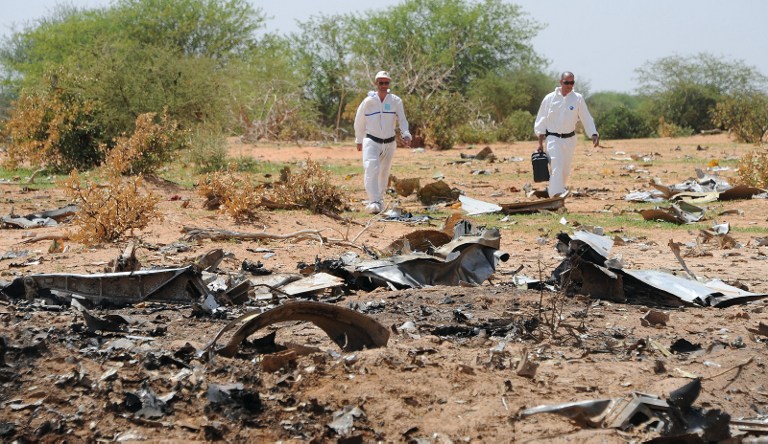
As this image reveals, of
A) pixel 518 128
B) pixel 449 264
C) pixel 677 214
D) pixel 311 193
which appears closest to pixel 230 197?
pixel 311 193

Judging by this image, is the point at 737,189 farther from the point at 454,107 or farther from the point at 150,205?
the point at 454,107

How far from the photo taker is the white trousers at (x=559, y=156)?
13.0 metres

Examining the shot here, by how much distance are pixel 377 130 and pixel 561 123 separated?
7.60ft

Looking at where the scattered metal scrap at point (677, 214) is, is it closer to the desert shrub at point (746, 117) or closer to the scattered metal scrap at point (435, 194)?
the scattered metal scrap at point (435, 194)

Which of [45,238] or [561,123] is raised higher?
[561,123]

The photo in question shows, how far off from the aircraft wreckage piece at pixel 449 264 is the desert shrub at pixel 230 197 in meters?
4.21

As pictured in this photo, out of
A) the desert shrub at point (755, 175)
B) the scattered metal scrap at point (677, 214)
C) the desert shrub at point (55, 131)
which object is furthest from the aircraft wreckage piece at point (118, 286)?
the desert shrub at point (55, 131)

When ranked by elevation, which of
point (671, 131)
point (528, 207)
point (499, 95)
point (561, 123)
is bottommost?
point (671, 131)

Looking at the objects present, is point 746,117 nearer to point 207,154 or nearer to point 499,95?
point 499,95

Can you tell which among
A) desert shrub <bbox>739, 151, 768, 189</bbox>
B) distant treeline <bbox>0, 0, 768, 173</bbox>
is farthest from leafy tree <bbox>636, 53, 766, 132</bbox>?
desert shrub <bbox>739, 151, 768, 189</bbox>

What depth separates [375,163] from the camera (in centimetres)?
1272

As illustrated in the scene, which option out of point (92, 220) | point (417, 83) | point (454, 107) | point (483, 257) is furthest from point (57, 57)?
point (483, 257)

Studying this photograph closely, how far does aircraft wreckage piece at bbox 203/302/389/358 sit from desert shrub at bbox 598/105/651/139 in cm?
2752

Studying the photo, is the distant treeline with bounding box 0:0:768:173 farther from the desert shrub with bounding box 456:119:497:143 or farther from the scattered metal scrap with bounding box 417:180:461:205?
the scattered metal scrap with bounding box 417:180:461:205
